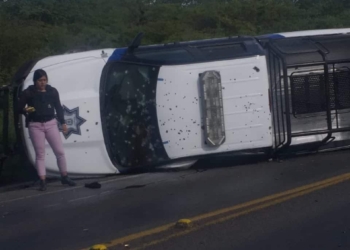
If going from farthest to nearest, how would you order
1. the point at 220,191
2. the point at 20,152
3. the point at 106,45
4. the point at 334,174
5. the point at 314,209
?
the point at 106,45, the point at 20,152, the point at 334,174, the point at 220,191, the point at 314,209

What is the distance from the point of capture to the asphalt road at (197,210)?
24.6 ft

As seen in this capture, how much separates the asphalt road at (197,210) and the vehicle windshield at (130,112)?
409 millimetres

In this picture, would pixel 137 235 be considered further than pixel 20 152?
No

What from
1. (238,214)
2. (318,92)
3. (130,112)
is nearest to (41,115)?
(130,112)

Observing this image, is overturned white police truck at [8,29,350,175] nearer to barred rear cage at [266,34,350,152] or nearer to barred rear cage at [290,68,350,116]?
barred rear cage at [266,34,350,152]

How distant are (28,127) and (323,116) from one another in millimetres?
4399

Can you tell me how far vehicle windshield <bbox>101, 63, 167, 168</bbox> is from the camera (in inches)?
436

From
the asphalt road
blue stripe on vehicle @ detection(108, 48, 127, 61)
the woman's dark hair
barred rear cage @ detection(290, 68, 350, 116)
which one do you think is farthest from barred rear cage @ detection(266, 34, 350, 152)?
the woman's dark hair

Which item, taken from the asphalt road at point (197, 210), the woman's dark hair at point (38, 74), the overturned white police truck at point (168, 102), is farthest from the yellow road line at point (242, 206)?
the woman's dark hair at point (38, 74)

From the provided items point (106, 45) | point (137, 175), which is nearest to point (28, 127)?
point (137, 175)

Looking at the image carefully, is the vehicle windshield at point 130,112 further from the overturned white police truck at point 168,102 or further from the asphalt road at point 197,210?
the asphalt road at point 197,210

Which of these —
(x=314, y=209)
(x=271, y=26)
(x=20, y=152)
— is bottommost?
(x=314, y=209)

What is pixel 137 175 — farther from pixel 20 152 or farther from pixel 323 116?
pixel 323 116

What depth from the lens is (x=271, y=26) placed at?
30.4 m
